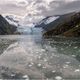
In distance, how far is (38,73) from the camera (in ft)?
48.3

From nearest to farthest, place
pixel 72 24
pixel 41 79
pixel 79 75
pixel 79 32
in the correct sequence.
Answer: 1. pixel 41 79
2. pixel 79 75
3. pixel 79 32
4. pixel 72 24

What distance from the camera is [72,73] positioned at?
14.5 m

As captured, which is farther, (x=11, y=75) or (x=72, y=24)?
(x=72, y=24)

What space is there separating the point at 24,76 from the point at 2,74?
1.69 metres

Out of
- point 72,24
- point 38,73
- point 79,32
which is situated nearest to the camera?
point 38,73

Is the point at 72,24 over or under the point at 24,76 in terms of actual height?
over

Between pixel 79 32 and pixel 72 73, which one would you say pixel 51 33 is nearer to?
pixel 79 32

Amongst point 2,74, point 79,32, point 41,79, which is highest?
point 79,32

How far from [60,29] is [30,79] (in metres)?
171

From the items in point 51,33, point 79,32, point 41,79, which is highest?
point 51,33

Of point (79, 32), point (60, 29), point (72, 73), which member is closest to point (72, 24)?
point (60, 29)

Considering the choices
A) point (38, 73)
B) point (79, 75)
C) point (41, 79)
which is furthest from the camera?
point (38, 73)

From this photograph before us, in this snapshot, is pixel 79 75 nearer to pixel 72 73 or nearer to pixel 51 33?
pixel 72 73

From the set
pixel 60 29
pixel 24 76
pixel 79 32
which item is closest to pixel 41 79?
pixel 24 76
